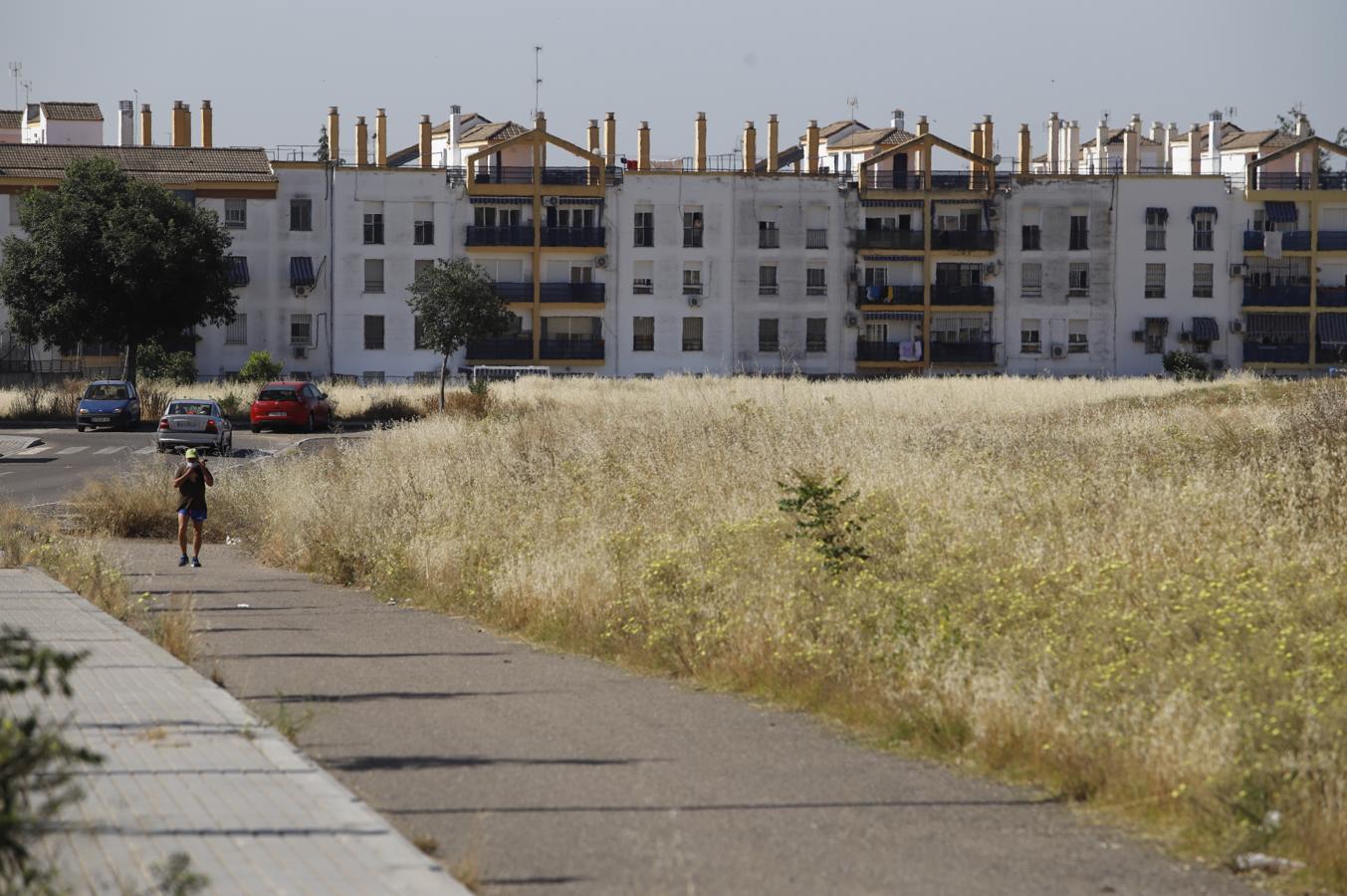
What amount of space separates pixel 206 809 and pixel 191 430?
1431 inches

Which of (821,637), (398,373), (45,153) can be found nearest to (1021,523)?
(821,637)

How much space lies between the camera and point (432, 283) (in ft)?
220

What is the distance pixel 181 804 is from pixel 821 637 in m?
5.39

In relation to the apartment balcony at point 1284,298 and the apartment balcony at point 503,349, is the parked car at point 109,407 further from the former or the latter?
the apartment balcony at point 1284,298

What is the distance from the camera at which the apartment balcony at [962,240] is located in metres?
79.2

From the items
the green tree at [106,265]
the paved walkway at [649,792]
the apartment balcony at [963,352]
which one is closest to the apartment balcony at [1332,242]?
the apartment balcony at [963,352]

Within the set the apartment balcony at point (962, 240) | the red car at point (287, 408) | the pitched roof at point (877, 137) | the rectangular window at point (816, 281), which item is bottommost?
the red car at point (287, 408)

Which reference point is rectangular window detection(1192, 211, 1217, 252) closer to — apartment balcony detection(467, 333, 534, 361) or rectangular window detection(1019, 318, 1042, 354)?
rectangular window detection(1019, 318, 1042, 354)

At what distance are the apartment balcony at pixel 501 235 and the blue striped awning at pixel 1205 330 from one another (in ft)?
101

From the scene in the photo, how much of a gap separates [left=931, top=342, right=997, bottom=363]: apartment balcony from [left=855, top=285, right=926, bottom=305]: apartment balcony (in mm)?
2303

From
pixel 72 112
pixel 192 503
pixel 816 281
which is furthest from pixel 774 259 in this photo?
pixel 192 503

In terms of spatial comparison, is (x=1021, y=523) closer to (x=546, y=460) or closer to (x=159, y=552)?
(x=546, y=460)

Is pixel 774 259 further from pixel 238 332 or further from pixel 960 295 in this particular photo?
pixel 238 332

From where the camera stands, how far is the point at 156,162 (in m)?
75.8
